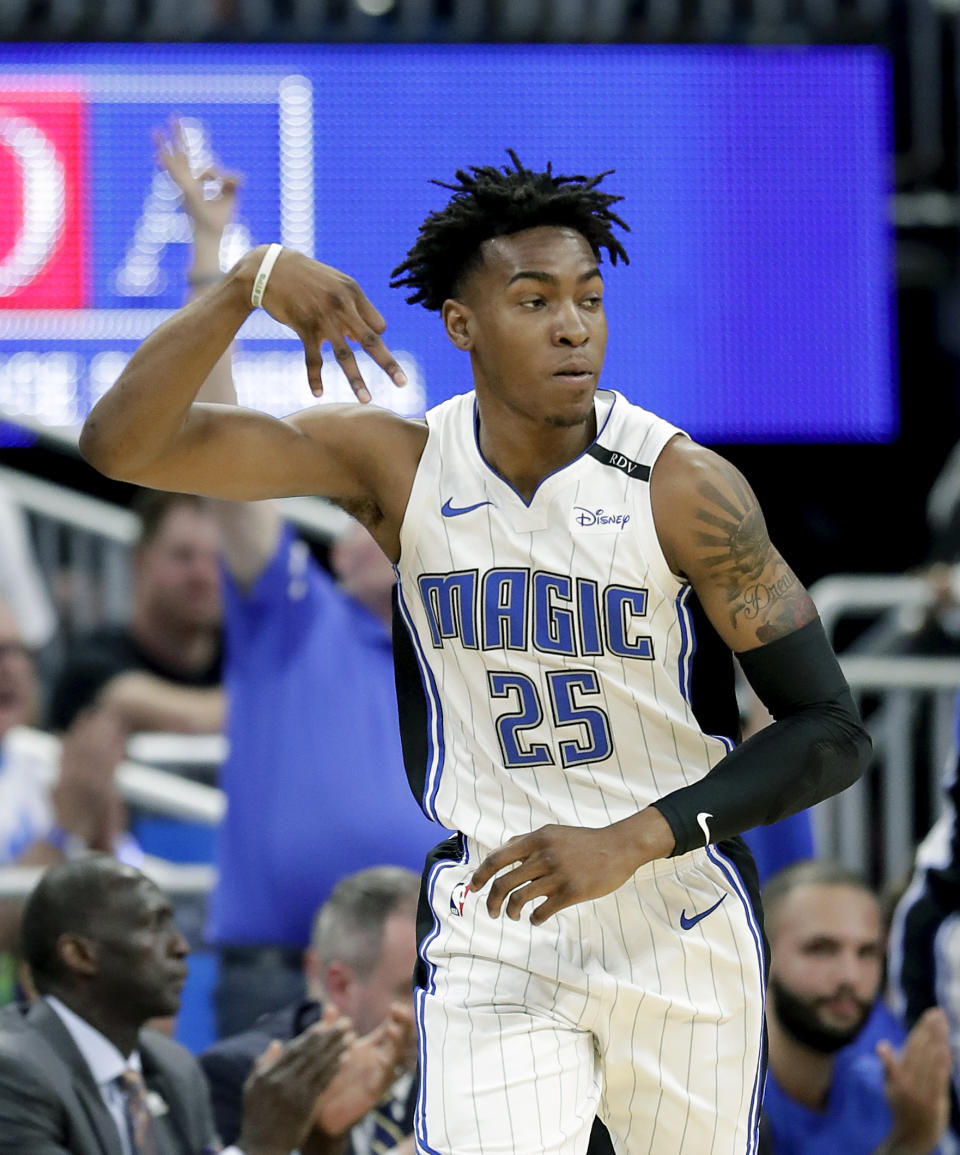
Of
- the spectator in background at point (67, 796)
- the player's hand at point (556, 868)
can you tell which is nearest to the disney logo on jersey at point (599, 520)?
the player's hand at point (556, 868)

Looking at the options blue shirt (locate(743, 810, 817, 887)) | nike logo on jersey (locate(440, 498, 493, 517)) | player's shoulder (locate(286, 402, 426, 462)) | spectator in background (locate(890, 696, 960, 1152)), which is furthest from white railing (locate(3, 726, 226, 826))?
nike logo on jersey (locate(440, 498, 493, 517))

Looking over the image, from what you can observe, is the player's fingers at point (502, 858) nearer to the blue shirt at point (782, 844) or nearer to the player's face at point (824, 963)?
the player's face at point (824, 963)

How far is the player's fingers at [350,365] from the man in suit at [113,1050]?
1432mm

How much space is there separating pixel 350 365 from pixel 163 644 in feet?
12.3

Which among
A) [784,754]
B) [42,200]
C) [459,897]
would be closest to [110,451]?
[459,897]

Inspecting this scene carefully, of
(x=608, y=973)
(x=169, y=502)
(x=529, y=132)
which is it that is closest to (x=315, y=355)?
(x=608, y=973)

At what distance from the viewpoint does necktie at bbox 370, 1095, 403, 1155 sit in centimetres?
460

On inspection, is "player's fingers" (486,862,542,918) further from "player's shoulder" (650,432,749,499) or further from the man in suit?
the man in suit

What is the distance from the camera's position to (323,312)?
10.6ft

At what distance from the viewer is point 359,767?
18.2 feet

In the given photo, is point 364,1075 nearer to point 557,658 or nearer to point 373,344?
point 557,658

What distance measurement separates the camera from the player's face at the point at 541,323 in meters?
3.28

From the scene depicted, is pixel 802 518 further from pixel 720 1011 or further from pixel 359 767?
pixel 720 1011

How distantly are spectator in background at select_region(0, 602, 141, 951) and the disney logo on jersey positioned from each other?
3225mm
